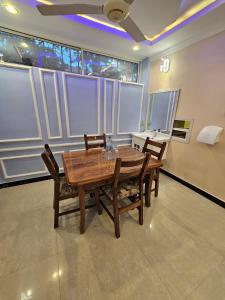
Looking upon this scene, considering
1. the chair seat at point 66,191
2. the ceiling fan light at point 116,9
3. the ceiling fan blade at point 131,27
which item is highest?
the ceiling fan blade at point 131,27

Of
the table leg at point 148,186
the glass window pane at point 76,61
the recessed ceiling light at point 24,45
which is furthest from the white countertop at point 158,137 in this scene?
the recessed ceiling light at point 24,45

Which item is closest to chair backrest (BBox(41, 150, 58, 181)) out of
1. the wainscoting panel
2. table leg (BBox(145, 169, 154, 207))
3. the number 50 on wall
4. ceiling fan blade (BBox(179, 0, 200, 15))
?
table leg (BBox(145, 169, 154, 207))

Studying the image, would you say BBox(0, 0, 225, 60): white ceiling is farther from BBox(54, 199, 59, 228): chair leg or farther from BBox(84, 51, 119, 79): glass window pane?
BBox(54, 199, 59, 228): chair leg

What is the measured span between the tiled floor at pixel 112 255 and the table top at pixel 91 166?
73 centimetres

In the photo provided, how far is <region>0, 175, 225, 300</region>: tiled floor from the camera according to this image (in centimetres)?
106

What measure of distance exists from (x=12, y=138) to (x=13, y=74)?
3.27ft

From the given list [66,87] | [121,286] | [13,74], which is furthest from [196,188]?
[13,74]

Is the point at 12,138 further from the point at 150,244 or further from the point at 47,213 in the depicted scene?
the point at 150,244

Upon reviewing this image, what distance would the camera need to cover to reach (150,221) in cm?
173

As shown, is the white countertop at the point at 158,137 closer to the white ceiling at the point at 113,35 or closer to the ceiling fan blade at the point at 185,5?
the white ceiling at the point at 113,35

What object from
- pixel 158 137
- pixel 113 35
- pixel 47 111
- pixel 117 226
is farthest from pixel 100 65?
pixel 117 226

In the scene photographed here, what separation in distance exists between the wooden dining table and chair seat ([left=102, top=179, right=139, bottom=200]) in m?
0.17

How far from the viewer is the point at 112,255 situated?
4.29ft

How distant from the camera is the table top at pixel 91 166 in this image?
131cm
